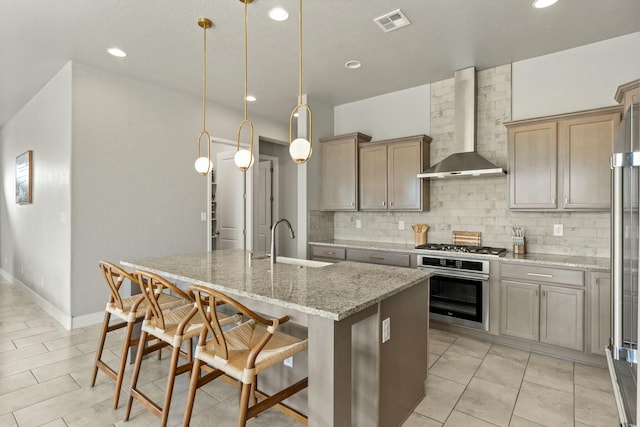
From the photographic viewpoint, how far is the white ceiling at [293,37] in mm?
2643

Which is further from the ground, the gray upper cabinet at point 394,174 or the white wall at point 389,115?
the white wall at point 389,115

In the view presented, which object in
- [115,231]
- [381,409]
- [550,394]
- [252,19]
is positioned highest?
[252,19]

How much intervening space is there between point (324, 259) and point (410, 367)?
2.44 meters

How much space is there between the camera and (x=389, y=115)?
459cm

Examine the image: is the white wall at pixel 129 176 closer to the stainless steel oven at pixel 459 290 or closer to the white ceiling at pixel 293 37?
the white ceiling at pixel 293 37

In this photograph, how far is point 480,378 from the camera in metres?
2.62

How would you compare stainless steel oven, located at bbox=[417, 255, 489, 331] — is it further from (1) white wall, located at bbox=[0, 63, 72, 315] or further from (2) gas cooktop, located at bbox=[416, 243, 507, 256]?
(1) white wall, located at bbox=[0, 63, 72, 315]

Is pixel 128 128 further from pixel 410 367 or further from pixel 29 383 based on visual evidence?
pixel 410 367

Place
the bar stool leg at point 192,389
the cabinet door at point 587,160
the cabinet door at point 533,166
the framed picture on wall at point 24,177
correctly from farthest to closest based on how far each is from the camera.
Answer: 1. the framed picture on wall at point 24,177
2. the cabinet door at point 533,166
3. the cabinet door at point 587,160
4. the bar stool leg at point 192,389

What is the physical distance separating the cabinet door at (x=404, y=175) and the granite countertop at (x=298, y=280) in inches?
72.8

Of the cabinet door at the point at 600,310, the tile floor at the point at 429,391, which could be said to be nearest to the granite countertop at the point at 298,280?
the tile floor at the point at 429,391

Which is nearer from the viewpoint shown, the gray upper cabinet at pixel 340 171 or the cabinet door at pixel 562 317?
the cabinet door at pixel 562 317

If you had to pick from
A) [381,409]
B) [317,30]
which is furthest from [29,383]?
[317,30]

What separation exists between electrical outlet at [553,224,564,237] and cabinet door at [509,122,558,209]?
0.32 meters
